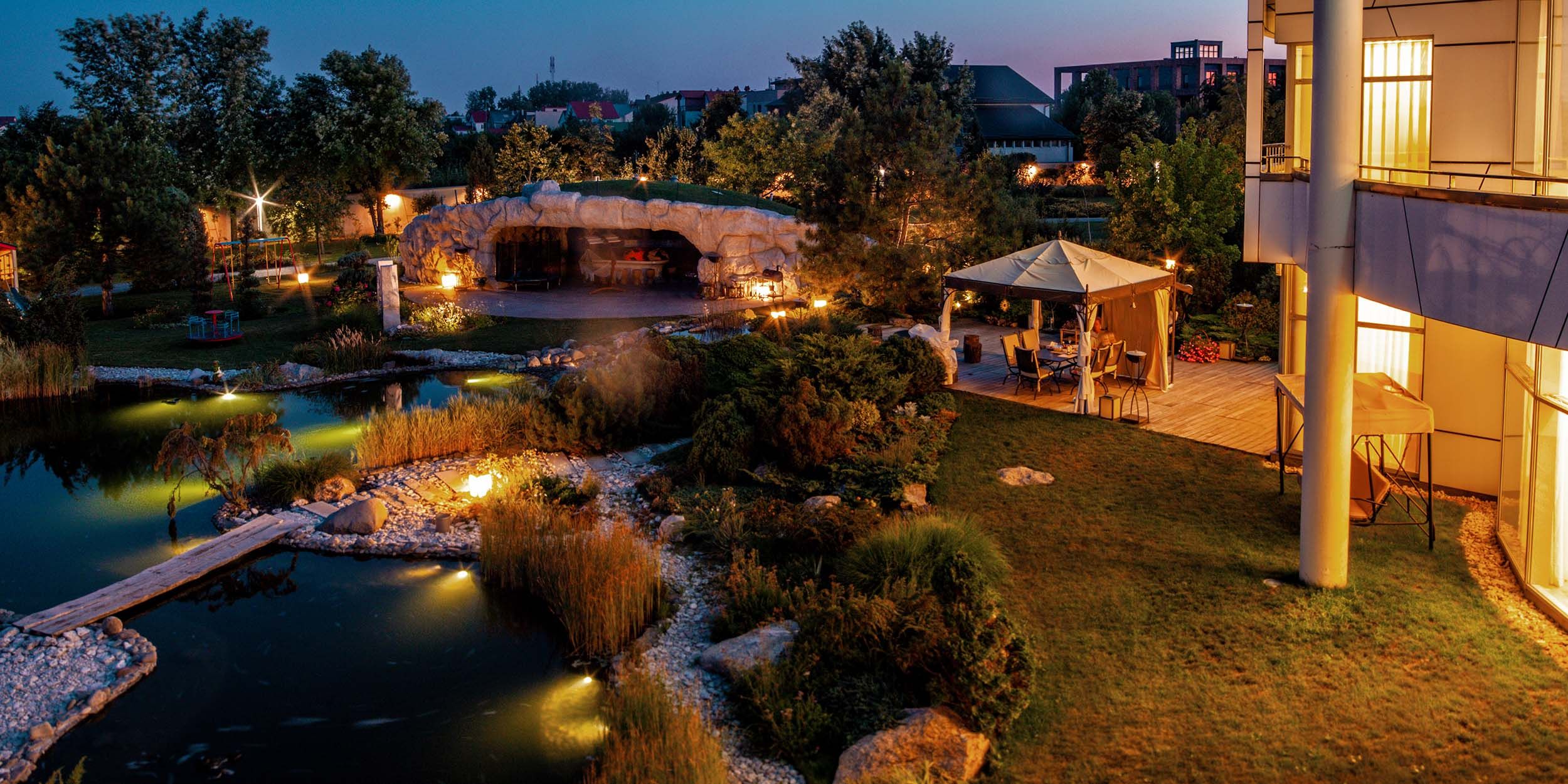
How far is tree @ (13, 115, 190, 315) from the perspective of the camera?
945 inches

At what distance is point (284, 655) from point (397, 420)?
546cm

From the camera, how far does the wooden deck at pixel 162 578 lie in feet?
28.7

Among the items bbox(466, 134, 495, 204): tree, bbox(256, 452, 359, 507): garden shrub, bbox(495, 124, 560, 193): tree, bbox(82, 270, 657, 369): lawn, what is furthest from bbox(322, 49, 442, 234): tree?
bbox(256, 452, 359, 507): garden shrub

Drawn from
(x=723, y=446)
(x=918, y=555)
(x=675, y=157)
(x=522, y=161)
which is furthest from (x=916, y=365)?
(x=675, y=157)

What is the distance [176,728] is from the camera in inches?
288

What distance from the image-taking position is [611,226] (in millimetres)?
26953

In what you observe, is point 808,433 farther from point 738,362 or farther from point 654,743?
point 654,743

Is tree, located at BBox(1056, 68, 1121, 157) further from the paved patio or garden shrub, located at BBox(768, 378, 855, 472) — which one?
garden shrub, located at BBox(768, 378, 855, 472)

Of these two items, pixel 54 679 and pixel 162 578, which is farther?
pixel 162 578

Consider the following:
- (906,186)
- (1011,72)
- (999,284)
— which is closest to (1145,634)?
(999,284)

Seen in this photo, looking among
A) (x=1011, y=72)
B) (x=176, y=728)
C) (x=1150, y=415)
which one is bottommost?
(x=176, y=728)

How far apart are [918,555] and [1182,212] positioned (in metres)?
14.5

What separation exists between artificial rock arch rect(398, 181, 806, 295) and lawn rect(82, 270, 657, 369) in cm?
387

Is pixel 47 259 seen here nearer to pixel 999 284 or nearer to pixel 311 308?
pixel 311 308
